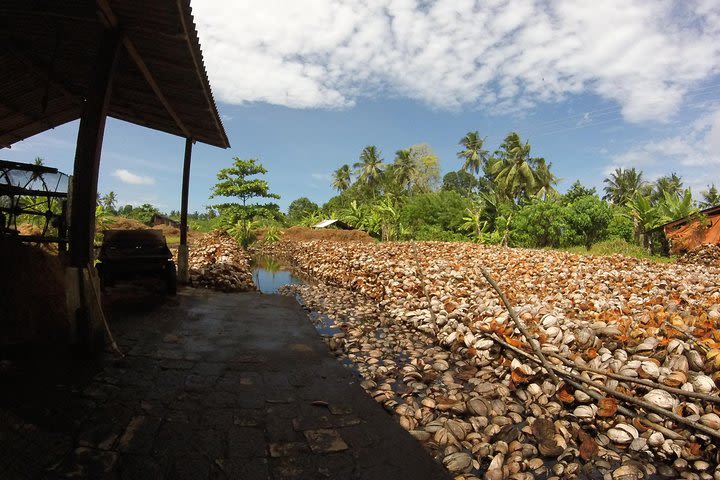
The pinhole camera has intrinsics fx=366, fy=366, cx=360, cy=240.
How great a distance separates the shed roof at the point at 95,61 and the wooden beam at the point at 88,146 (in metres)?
0.31

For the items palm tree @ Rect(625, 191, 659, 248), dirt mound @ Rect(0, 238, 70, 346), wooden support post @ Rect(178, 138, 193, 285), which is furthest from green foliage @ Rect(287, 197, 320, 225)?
dirt mound @ Rect(0, 238, 70, 346)

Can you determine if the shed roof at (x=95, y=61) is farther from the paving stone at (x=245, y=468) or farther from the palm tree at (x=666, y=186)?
the palm tree at (x=666, y=186)

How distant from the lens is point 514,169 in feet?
118

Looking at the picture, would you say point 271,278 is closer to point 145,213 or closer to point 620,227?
point 620,227

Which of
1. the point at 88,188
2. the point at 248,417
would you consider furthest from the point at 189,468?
the point at 88,188

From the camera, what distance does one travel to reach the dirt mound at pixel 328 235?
30000mm

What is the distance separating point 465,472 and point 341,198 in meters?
48.3

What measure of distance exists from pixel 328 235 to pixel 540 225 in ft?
52.6

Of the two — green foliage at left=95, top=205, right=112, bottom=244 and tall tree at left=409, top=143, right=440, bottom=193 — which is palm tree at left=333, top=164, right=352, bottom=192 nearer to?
tall tree at left=409, top=143, right=440, bottom=193

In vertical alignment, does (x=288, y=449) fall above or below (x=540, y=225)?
below

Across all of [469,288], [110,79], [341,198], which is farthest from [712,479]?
[341,198]

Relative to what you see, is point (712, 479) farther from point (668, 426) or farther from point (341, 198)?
point (341, 198)

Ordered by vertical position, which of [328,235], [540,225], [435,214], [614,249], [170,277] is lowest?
[170,277]

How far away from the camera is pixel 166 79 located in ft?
16.7
